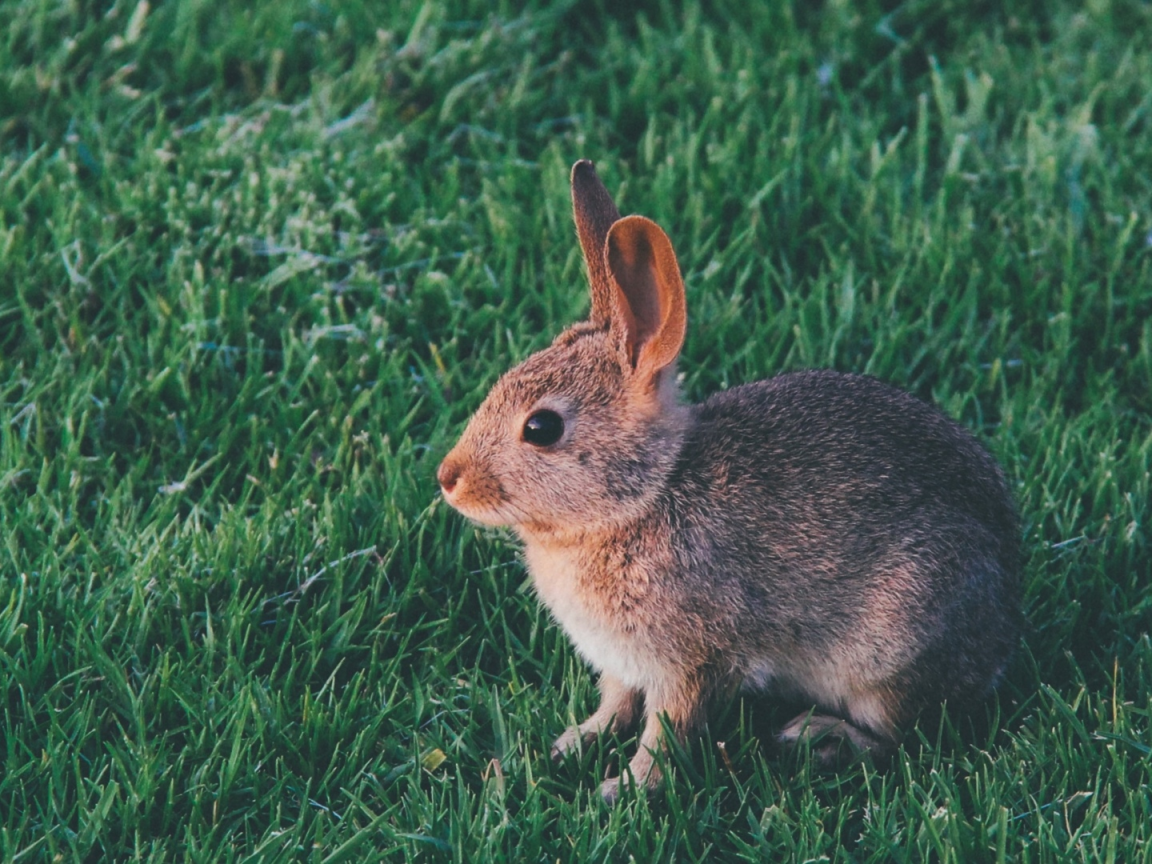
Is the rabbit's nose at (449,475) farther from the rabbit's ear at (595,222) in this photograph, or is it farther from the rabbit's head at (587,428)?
the rabbit's ear at (595,222)

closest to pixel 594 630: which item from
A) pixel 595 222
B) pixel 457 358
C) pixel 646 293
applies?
pixel 646 293

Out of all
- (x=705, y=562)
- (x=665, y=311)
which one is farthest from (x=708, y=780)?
(x=665, y=311)

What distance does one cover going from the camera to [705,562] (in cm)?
412

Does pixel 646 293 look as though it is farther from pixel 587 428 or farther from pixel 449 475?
pixel 449 475

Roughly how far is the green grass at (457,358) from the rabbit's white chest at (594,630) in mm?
186

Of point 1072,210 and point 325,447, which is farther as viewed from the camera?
point 1072,210

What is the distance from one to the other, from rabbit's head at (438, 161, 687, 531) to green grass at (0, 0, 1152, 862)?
55 cm

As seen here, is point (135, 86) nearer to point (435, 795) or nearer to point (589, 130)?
point (589, 130)

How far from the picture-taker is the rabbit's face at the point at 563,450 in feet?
13.4

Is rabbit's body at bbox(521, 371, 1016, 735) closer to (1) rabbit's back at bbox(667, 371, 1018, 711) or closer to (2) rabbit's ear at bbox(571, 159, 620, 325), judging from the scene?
(1) rabbit's back at bbox(667, 371, 1018, 711)

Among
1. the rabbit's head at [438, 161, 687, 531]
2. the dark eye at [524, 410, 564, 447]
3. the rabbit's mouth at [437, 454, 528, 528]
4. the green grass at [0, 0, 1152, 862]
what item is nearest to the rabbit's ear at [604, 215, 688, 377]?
the rabbit's head at [438, 161, 687, 531]

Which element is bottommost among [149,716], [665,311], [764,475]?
[149,716]

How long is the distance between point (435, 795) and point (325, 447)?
1.46 meters

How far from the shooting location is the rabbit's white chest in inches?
163
